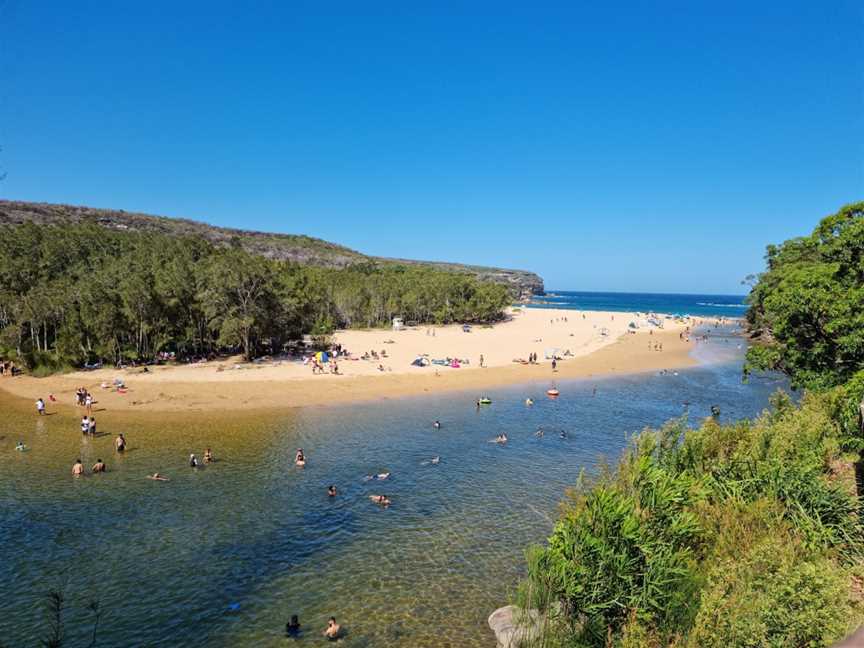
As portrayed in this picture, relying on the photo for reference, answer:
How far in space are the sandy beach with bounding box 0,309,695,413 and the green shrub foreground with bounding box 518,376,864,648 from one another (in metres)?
30.6

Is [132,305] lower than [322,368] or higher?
higher

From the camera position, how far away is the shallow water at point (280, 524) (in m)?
14.7

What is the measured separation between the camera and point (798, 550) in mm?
11477

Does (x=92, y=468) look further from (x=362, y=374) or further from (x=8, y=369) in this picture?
(x=8, y=369)

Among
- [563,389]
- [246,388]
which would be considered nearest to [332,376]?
[246,388]

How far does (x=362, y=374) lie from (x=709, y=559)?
40.8 meters

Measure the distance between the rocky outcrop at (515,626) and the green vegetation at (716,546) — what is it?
319mm

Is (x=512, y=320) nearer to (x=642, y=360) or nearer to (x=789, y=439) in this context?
(x=642, y=360)

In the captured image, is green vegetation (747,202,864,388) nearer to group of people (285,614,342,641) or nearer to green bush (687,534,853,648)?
green bush (687,534,853,648)

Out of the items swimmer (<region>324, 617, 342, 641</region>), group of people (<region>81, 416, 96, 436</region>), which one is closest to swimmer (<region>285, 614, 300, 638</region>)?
swimmer (<region>324, 617, 342, 641</region>)

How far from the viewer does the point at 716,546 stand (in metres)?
12.1

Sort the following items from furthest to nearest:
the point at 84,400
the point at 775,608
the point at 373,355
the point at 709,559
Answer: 1. the point at 373,355
2. the point at 84,400
3. the point at 709,559
4. the point at 775,608

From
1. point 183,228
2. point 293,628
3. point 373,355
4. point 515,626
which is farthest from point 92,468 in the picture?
point 183,228

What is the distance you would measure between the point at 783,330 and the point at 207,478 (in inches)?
1176
